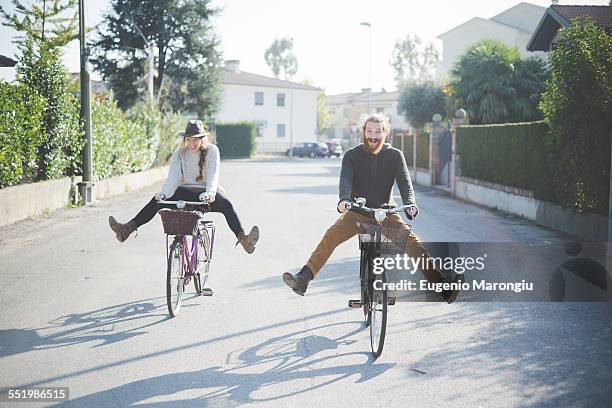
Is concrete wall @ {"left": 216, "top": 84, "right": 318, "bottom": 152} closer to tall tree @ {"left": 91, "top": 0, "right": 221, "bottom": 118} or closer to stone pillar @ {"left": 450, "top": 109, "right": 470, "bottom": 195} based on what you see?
tall tree @ {"left": 91, "top": 0, "right": 221, "bottom": 118}

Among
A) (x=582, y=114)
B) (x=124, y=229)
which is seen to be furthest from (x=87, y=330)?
(x=582, y=114)

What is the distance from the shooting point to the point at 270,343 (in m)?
6.39

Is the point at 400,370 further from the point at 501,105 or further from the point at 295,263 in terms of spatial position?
the point at 501,105

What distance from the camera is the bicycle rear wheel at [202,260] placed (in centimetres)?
809

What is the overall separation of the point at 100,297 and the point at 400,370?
390 centimetres

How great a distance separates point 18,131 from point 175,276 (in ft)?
29.1

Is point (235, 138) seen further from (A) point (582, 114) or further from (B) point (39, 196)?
(A) point (582, 114)

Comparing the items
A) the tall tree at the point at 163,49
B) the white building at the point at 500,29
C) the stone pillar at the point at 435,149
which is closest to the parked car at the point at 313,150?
the white building at the point at 500,29

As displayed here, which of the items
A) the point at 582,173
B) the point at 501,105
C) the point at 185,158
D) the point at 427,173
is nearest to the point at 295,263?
the point at 185,158

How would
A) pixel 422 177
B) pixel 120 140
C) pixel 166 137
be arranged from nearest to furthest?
pixel 120 140, pixel 422 177, pixel 166 137

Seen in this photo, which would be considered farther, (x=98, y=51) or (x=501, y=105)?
(x=98, y=51)

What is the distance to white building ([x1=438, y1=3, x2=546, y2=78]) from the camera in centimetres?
5803

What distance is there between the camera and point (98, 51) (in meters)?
44.0

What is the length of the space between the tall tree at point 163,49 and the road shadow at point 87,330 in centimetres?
3657
